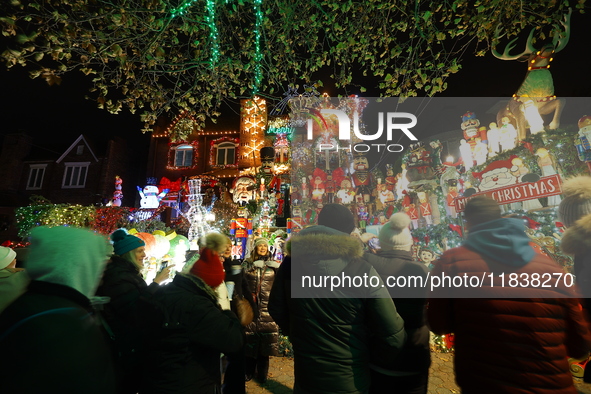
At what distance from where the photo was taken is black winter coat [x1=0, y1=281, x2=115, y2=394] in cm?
93

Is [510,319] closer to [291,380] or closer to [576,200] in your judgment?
[576,200]

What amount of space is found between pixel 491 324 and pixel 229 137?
22925mm

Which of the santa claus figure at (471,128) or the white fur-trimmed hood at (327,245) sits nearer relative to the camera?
the white fur-trimmed hood at (327,245)

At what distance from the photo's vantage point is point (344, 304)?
6.56 ft

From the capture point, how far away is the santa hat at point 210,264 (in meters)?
2.20

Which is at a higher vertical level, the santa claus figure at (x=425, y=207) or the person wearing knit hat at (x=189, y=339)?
the santa claus figure at (x=425, y=207)

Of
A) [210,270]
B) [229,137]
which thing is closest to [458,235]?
[210,270]

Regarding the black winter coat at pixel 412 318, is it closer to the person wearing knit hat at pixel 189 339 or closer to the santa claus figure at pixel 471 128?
the person wearing knit hat at pixel 189 339

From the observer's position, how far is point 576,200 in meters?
2.84

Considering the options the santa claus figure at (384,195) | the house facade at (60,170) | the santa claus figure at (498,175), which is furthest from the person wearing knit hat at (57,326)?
the house facade at (60,170)

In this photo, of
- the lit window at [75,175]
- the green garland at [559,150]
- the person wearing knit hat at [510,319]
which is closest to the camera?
the person wearing knit hat at [510,319]

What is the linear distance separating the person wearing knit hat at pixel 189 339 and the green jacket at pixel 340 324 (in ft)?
1.81

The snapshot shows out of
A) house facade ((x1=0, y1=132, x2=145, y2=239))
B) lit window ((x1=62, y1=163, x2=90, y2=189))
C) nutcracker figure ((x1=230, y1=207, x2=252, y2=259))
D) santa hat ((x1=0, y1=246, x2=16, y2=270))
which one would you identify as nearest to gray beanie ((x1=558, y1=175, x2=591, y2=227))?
santa hat ((x1=0, y1=246, x2=16, y2=270))

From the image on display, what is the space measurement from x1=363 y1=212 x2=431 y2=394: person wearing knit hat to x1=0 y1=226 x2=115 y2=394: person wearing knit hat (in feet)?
6.23
